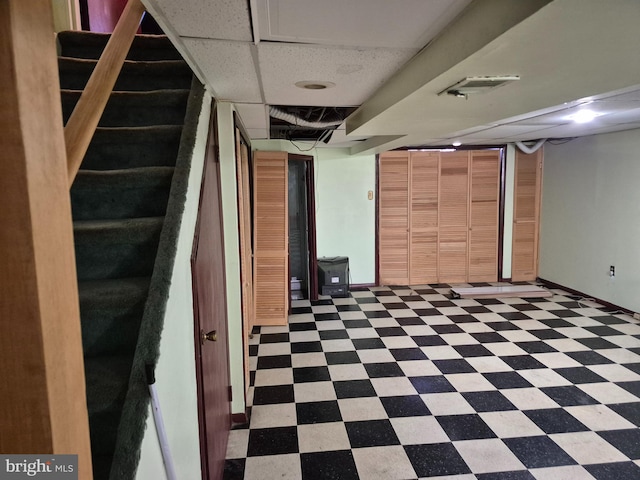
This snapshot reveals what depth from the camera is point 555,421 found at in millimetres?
2623

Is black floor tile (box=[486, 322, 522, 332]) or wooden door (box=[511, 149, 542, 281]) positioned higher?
wooden door (box=[511, 149, 542, 281])

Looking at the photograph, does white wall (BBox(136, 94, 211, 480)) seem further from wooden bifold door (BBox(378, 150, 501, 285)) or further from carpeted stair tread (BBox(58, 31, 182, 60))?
wooden bifold door (BBox(378, 150, 501, 285))

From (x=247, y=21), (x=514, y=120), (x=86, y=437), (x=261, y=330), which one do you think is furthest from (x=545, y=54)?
(x=261, y=330)

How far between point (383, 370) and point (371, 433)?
0.88 meters

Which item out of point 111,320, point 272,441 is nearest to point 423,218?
point 272,441

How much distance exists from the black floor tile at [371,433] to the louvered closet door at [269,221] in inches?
84.9

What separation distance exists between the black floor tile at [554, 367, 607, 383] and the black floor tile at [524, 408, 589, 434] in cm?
57

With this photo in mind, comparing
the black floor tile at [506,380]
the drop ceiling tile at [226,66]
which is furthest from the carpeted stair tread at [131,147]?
the black floor tile at [506,380]

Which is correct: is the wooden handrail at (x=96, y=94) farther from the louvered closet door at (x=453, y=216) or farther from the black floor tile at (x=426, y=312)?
the louvered closet door at (x=453, y=216)

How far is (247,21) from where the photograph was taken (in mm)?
1209

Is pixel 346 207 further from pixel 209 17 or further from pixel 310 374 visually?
pixel 209 17

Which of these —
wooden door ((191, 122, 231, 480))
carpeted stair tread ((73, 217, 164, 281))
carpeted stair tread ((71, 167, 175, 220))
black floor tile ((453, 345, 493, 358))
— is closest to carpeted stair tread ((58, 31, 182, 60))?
wooden door ((191, 122, 231, 480))

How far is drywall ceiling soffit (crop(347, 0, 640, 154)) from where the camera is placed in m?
0.99

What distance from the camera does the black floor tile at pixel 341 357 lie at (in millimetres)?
3553
